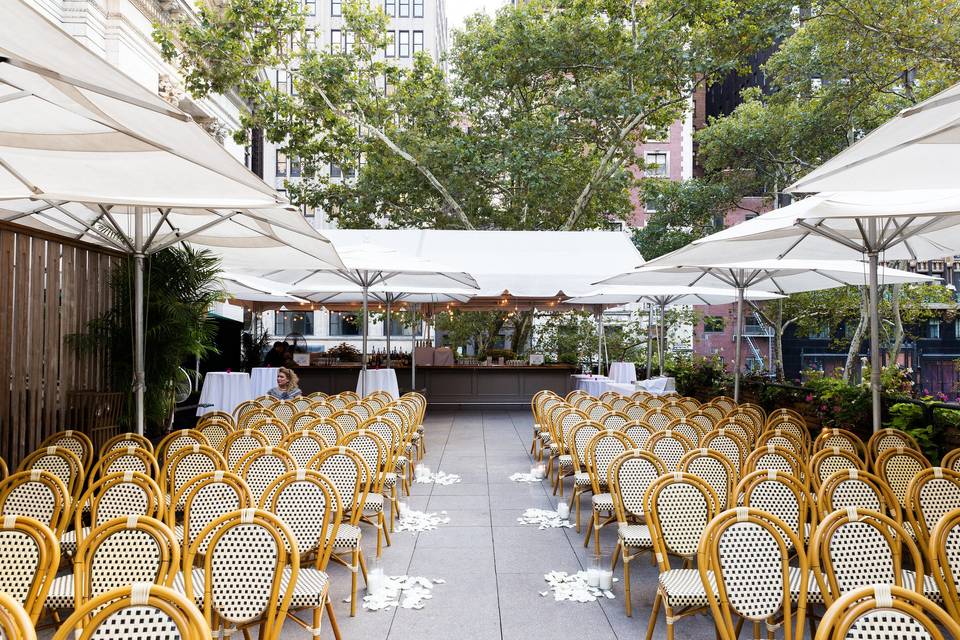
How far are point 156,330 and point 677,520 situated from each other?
20.5ft

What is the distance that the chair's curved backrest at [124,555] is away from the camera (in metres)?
2.92

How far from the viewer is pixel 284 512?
4105 mm

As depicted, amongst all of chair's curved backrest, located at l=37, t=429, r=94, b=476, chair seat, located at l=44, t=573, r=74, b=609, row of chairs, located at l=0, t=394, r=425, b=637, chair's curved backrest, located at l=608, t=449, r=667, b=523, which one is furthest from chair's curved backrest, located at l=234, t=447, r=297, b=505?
chair's curved backrest, located at l=608, t=449, r=667, b=523

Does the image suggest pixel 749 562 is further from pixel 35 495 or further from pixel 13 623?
pixel 35 495

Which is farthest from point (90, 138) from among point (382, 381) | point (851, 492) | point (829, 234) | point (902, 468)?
point (382, 381)

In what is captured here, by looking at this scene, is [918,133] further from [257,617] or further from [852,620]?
[257,617]

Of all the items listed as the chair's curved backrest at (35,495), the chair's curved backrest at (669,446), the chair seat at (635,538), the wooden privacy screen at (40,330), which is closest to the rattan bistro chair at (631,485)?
the chair seat at (635,538)

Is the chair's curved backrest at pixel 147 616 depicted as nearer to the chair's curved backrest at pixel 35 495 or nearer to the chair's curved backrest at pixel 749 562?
the chair's curved backrest at pixel 35 495

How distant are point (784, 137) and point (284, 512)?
755 inches

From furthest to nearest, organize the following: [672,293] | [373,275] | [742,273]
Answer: [672,293] < [373,275] < [742,273]

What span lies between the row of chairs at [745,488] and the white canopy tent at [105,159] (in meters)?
3.22

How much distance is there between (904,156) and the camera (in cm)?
381

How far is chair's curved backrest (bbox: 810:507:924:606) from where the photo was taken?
10.4ft

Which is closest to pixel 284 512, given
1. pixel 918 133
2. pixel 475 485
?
pixel 918 133
